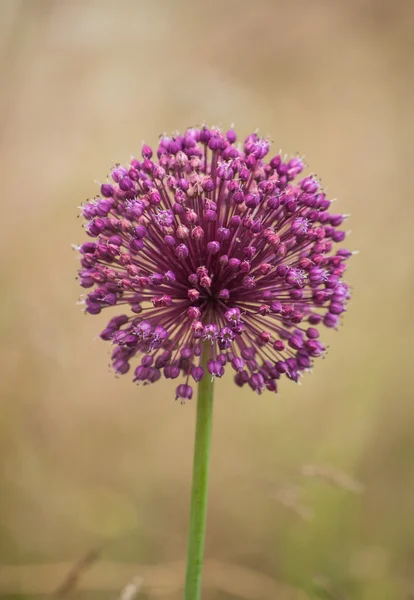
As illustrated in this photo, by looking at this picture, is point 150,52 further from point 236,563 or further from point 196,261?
point 236,563

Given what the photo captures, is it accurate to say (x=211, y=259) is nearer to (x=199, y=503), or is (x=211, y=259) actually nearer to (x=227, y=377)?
(x=199, y=503)

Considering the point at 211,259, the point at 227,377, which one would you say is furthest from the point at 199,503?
the point at 227,377

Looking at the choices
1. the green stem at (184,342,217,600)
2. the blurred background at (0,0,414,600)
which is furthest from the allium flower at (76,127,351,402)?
the blurred background at (0,0,414,600)

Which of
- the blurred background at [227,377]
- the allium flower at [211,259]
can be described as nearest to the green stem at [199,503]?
the allium flower at [211,259]

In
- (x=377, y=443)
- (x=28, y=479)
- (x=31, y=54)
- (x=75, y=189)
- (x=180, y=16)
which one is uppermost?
(x=180, y=16)

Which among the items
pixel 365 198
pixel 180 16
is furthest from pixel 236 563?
pixel 180 16

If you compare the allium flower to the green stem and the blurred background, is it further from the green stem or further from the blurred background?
the blurred background
